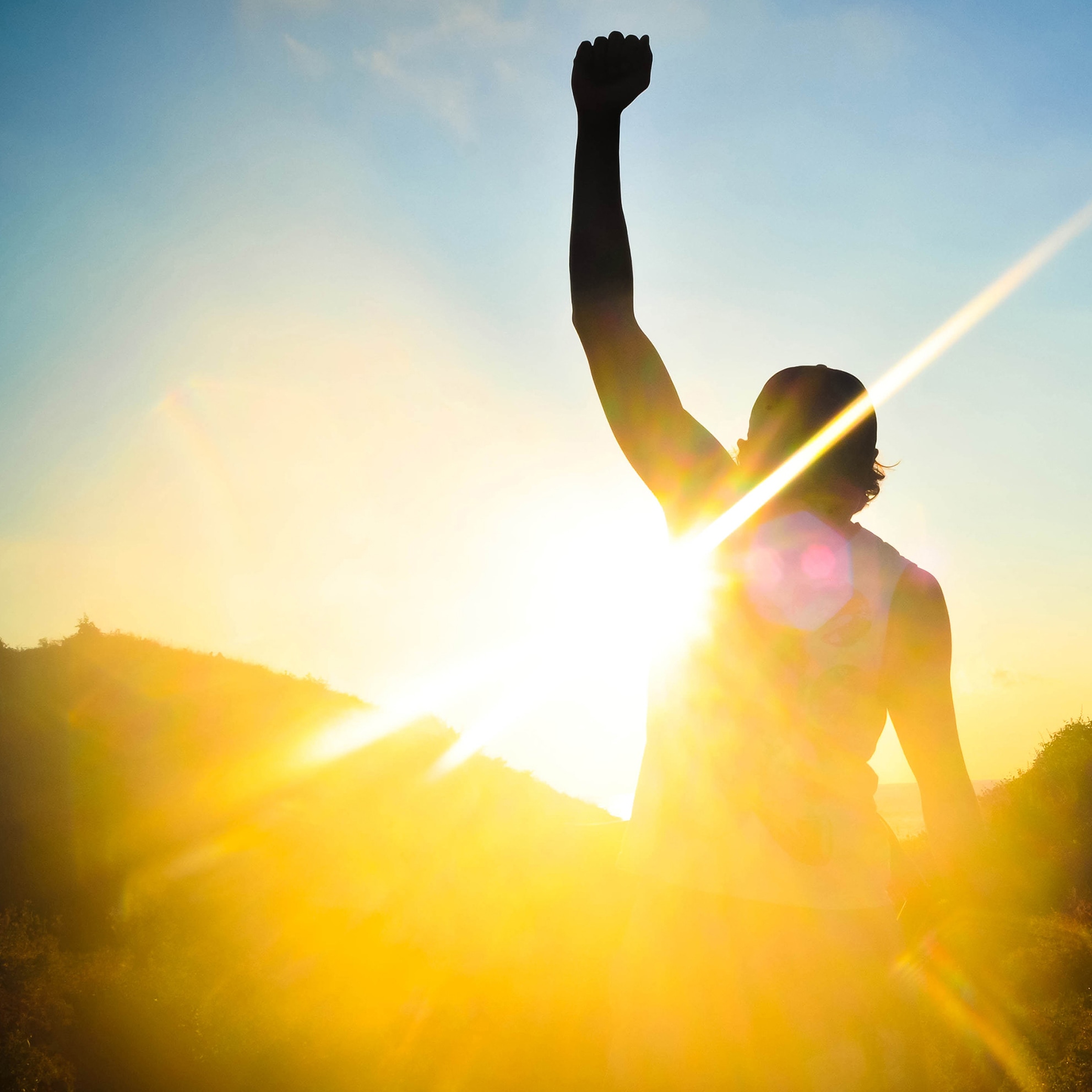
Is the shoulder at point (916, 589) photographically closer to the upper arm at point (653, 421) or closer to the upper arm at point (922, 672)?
the upper arm at point (922, 672)

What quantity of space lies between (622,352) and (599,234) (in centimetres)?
32

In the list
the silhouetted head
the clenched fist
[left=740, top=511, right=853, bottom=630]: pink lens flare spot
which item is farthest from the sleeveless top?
the clenched fist

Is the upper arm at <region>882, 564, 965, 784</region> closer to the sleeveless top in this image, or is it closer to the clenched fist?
the sleeveless top

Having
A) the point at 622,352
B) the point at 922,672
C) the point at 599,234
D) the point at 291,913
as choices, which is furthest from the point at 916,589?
the point at 291,913

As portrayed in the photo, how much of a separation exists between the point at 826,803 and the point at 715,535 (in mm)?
724

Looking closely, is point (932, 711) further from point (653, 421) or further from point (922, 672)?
point (653, 421)

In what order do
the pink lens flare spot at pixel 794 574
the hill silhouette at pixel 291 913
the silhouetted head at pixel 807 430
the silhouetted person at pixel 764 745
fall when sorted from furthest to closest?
the hill silhouette at pixel 291 913, the silhouetted head at pixel 807 430, the pink lens flare spot at pixel 794 574, the silhouetted person at pixel 764 745

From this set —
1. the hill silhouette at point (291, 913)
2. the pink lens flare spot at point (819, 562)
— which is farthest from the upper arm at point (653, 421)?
the hill silhouette at point (291, 913)

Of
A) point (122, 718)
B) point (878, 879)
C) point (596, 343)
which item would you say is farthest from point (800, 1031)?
point (122, 718)

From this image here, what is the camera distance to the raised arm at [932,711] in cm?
183

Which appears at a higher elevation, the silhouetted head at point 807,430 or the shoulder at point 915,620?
the silhouetted head at point 807,430

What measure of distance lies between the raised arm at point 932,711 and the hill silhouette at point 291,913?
30.8 feet

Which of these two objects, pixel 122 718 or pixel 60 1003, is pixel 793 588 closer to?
pixel 60 1003

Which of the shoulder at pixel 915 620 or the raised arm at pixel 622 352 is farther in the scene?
the shoulder at pixel 915 620
